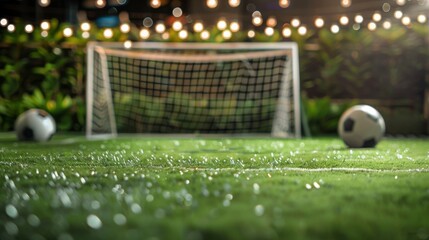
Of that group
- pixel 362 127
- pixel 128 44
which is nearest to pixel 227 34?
pixel 128 44

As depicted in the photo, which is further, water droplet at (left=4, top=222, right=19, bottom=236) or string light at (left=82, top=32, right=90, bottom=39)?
string light at (left=82, top=32, right=90, bottom=39)

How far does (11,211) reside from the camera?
8.02 ft

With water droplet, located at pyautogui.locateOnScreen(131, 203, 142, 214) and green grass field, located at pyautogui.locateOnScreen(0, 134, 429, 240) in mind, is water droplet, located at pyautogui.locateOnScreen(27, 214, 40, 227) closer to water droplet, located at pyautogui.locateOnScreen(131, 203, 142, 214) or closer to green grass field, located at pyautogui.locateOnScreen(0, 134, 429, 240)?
green grass field, located at pyautogui.locateOnScreen(0, 134, 429, 240)

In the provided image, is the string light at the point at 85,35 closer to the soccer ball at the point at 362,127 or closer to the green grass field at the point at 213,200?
the soccer ball at the point at 362,127

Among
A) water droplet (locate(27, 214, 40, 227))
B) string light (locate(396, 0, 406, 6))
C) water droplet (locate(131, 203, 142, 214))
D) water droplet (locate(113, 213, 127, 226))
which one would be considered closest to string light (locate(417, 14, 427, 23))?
string light (locate(396, 0, 406, 6))

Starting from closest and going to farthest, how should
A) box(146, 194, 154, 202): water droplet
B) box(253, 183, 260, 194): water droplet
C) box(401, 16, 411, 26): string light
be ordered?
box(146, 194, 154, 202): water droplet
box(253, 183, 260, 194): water droplet
box(401, 16, 411, 26): string light

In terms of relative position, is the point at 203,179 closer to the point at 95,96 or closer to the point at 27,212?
the point at 27,212

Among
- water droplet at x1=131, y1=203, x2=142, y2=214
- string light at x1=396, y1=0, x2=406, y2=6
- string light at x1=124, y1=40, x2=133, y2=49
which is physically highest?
string light at x1=396, y1=0, x2=406, y2=6

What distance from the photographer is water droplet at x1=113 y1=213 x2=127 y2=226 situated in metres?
2.22

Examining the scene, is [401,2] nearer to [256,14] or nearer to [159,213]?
[256,14]

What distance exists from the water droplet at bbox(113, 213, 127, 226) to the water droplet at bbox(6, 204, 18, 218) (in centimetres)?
43

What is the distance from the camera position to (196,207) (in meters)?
2.55

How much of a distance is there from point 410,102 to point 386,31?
1.50 m

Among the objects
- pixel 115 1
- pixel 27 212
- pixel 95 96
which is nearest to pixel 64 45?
pixel 95 96
